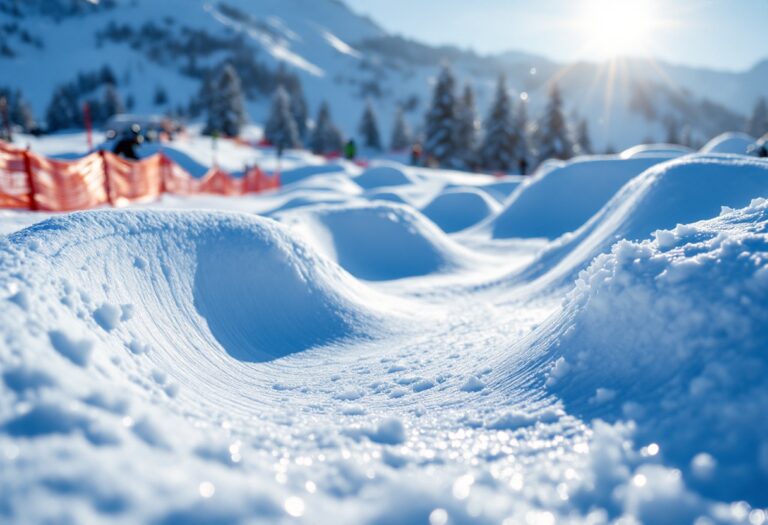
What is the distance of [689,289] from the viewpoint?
2.51 meters

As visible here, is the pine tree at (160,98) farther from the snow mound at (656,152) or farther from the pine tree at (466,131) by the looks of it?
the snow mound at (656,152)

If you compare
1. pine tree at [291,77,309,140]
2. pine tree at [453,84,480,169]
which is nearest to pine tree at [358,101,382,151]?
pine tree at [291,77,309,140]

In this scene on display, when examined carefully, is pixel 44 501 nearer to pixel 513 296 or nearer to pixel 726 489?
pixel 726 489

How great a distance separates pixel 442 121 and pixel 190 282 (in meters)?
32.8

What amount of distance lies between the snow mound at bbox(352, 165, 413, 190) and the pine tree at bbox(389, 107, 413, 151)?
103 feet

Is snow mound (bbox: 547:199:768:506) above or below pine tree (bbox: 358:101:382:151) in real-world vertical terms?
above

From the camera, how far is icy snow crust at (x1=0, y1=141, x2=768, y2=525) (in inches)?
70.1

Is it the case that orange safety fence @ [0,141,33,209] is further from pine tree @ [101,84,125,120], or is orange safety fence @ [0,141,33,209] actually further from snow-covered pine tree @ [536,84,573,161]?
pine tree @ [101,84,125,120]

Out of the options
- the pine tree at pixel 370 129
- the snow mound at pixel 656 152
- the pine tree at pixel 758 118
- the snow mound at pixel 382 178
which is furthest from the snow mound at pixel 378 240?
the pine tree at pixel 758 118

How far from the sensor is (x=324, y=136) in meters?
51.9

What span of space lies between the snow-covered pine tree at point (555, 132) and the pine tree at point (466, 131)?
4986 millimetres

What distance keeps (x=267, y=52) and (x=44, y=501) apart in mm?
149001

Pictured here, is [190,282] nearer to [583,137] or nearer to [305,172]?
[305,172]

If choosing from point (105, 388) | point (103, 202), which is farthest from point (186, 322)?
point (103, 202)
